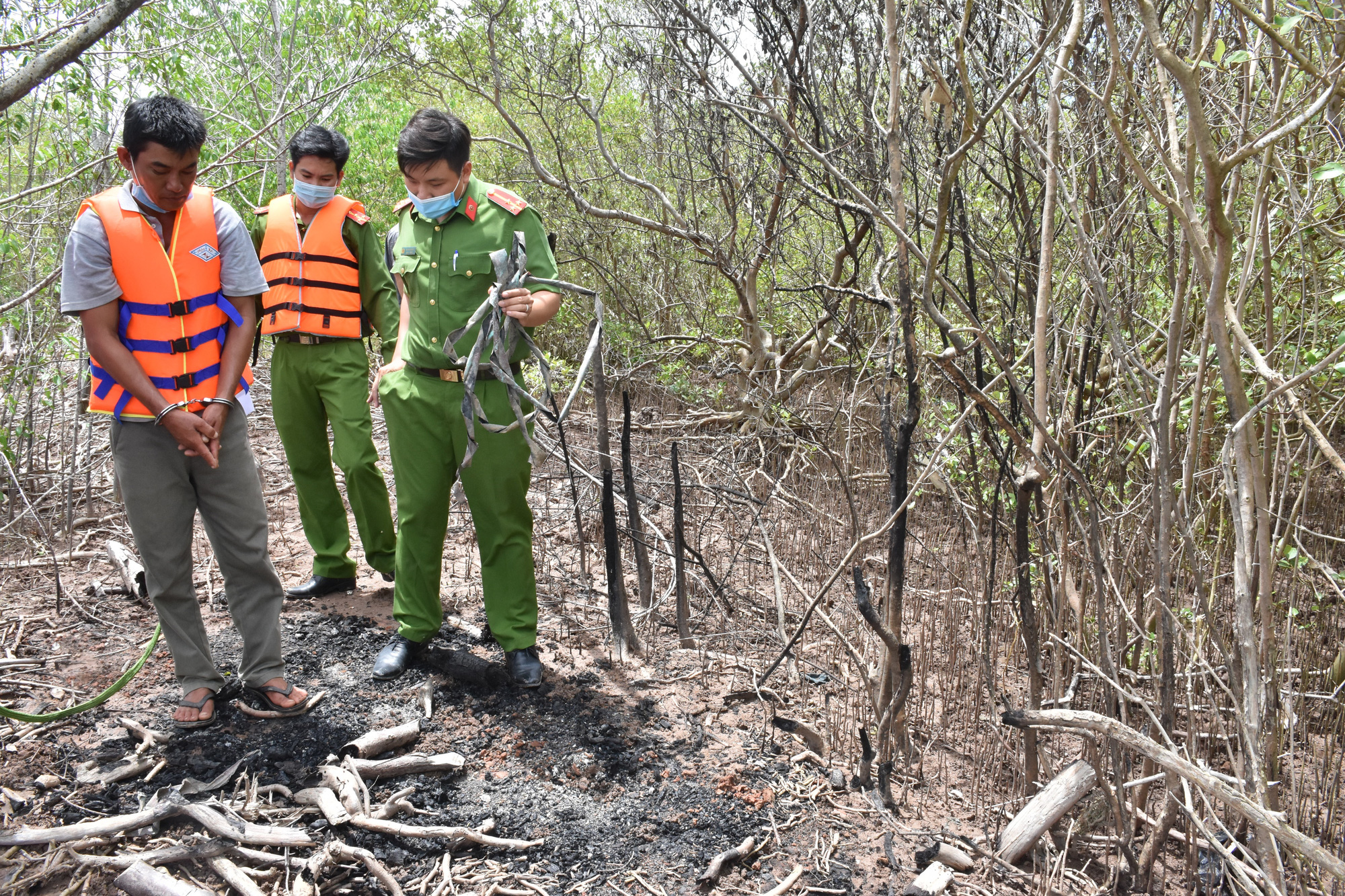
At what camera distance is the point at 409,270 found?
3.09m

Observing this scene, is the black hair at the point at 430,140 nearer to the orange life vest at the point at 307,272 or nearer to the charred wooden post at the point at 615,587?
the orange life vest at the point at 307,272

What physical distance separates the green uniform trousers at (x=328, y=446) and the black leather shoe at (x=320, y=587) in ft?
0.11

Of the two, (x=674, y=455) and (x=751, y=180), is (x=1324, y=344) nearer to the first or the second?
(x=674, y=455)

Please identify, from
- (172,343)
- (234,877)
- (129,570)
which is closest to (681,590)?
(234,877)

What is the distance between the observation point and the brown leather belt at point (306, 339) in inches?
149

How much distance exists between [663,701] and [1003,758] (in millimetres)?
1279

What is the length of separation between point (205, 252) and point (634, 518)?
176 centimetres

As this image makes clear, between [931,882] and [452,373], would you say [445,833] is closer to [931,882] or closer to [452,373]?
[931,882]

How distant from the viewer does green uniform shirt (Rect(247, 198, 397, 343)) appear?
3.88 meters

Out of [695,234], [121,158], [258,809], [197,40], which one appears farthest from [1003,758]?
[197,40]

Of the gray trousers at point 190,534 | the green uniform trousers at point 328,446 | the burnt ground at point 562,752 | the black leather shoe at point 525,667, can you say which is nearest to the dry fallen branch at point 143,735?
the burnt ground at point 562,752

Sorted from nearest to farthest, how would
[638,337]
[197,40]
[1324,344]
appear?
[1324,344]
[197,40]
[638,337]

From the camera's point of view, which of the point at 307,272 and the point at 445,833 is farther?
the point at 307,272

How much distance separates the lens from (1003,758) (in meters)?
3.25
